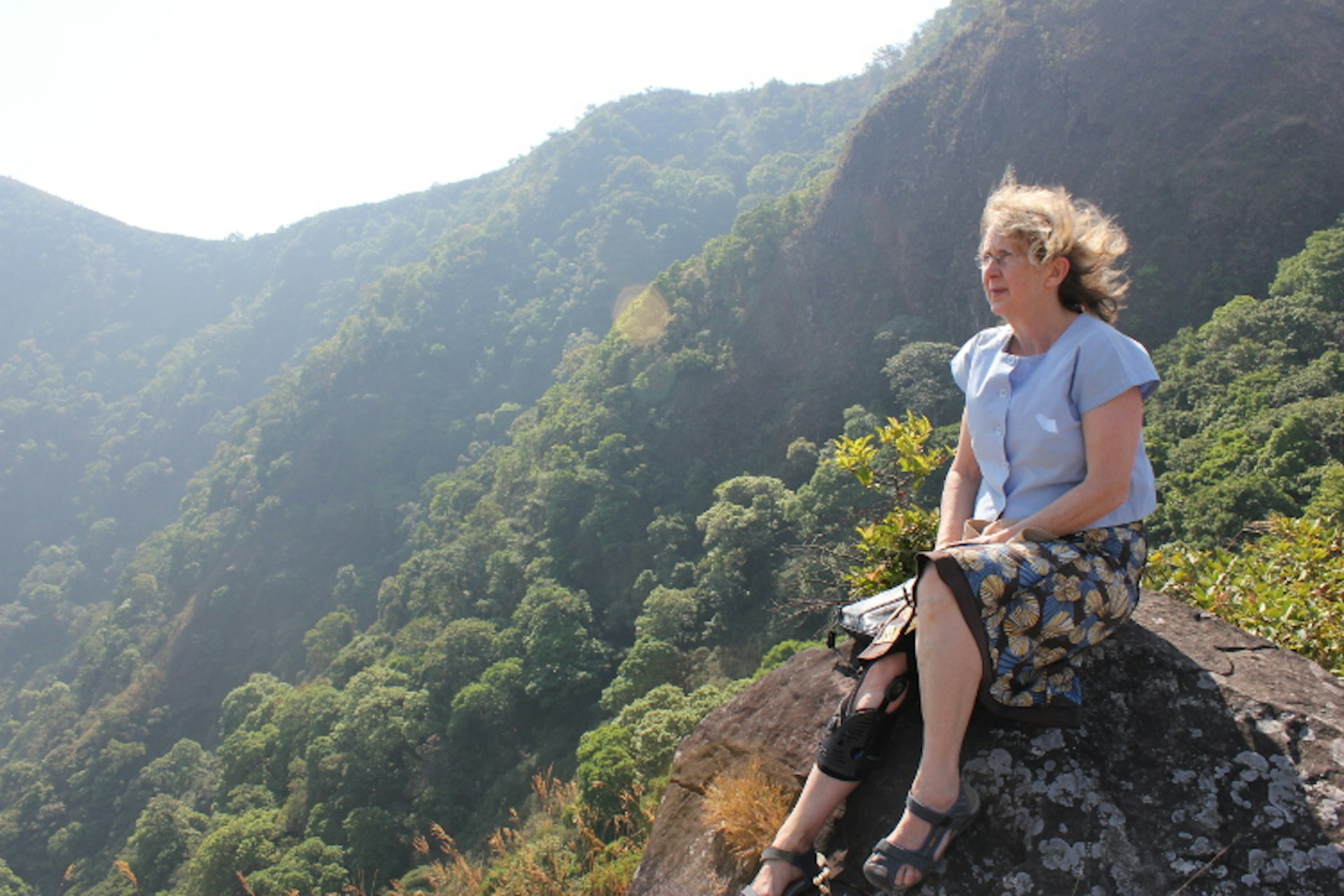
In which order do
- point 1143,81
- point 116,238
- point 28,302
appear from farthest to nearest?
point 116,238
point 28,302
point 1143,81

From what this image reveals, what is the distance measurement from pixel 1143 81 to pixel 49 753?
65.3 metres

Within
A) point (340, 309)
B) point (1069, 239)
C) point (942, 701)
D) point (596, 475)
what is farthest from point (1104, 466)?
point (340, 309)

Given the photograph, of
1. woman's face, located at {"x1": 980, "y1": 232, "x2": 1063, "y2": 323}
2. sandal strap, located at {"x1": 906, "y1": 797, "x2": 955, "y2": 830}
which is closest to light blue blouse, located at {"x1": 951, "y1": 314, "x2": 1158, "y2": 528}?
woman's face, located at {"x1": 980, "y1": 232, "x2": 1063, "y2": 323}

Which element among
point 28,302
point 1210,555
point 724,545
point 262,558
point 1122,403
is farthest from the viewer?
point 28,302

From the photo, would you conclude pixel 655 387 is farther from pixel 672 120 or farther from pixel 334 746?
pixel 672 120

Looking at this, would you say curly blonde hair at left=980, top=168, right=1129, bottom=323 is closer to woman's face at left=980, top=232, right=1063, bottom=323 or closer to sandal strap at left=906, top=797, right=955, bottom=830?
woman's face at left=980, top=232, right=1063, bottom=323

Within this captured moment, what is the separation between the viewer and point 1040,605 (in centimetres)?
221

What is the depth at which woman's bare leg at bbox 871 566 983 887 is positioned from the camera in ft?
7.00

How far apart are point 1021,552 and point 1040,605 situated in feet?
0.54

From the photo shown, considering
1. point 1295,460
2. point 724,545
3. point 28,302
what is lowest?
point 724,545

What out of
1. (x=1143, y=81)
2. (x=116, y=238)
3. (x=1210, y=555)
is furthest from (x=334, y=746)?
(x=116, y=238)

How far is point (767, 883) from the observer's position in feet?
7.60

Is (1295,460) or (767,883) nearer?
(767,883)

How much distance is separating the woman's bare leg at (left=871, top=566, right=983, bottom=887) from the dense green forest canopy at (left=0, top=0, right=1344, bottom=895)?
3.95 ft
